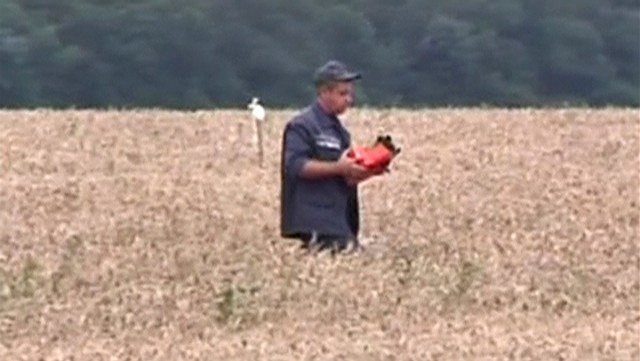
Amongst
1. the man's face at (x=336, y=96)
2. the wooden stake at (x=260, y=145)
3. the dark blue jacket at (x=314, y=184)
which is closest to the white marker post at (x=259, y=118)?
the wooden stake at (x=260, y=145)

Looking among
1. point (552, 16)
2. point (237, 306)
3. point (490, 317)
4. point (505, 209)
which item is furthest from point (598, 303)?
point (552, 16)

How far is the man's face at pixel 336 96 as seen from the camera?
12.7m

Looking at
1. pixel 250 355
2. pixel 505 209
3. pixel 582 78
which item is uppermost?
pixel 582 78

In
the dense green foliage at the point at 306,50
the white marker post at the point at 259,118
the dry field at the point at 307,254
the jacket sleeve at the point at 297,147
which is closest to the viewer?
the dry field at the point at 307,254

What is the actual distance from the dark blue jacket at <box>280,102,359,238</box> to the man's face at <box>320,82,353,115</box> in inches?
1.9

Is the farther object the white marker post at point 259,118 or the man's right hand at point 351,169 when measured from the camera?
the white marker post at point 259,118

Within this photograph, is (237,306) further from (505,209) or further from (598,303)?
(505,209)

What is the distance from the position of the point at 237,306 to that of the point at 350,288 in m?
0.65

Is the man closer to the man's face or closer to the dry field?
the man's face

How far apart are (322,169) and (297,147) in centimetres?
19

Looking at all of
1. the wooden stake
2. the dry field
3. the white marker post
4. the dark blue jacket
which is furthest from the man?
the wooden stake

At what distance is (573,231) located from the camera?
564 inches

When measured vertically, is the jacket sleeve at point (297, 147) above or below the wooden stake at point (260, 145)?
below

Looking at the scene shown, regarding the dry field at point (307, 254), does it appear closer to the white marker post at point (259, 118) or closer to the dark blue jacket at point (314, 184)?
the white marker post at point (259, 118)
